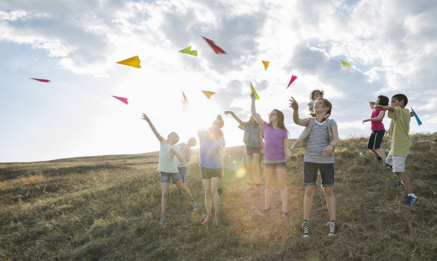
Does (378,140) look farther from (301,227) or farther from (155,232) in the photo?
(155,232)

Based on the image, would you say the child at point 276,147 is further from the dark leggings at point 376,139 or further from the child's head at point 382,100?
the dark leggings at point 376,139

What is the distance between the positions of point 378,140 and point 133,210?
27.6 ft

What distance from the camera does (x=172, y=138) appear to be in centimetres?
668

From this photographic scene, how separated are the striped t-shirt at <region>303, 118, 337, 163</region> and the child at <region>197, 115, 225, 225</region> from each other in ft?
7.23

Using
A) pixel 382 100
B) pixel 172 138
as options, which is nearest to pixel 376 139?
pixel 382 100

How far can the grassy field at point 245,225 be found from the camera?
4.39 metres

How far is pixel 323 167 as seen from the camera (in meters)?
4.30

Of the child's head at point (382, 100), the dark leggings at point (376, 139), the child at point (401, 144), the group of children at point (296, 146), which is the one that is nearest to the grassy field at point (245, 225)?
the group of children at point (296, 146)

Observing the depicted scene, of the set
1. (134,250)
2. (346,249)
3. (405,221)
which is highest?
(405,221)

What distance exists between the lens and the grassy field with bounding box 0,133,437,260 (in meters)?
4.39

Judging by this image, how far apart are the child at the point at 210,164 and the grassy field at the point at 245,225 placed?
0.68m

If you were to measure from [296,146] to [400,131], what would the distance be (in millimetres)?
2591

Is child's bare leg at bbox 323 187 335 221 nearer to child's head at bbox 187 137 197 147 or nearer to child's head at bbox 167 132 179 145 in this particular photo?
child's head at bbox 167 132 179 145

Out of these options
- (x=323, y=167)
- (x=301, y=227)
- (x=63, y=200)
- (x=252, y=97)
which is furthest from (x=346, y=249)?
(x=63, y=200)
